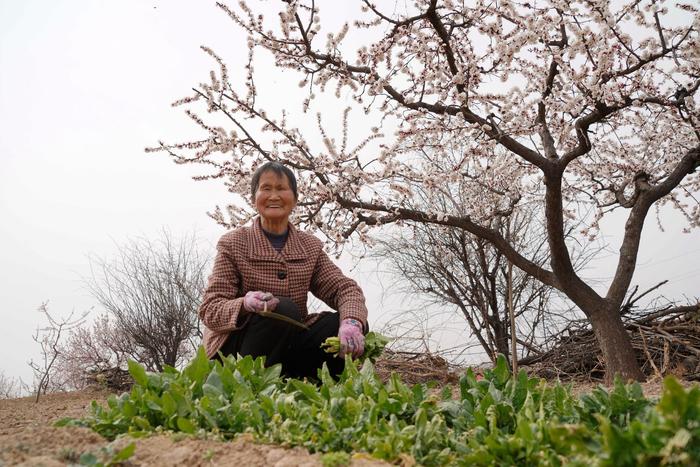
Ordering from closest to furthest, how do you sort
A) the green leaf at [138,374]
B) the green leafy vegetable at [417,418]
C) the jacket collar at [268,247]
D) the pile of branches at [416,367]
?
the green leafy vegetable at [417,418] → the green leaf at [138,374] → the jacket collar at [268,247] → the pile of branches at [416,367]

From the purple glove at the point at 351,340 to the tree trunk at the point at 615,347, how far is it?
2.94m

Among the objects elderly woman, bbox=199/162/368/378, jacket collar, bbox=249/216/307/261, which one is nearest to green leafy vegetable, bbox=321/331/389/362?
elderly woman, bbox=199/162/368/378

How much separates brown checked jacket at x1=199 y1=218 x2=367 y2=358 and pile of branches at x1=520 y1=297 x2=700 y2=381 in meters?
3.14

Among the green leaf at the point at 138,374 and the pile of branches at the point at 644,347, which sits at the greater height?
the pile of branches at the point at 644,347

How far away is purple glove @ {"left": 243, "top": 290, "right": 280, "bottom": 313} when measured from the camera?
2807 millimetres

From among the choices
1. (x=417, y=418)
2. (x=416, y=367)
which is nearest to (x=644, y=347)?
(x=416, y=367)

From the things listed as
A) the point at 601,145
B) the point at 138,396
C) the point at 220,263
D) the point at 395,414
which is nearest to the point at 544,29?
the point at 601,145

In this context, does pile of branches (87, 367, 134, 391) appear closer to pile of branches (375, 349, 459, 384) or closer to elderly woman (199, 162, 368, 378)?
pile of branches (375, 349, 459, 384)

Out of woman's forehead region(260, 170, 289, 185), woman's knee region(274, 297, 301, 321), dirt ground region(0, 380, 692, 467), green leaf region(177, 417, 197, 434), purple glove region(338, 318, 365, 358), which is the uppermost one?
woman's forehead region(260, 170, 289, 185)

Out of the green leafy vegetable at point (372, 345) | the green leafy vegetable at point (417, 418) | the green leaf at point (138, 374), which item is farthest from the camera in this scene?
the green leafy vegetable at point (372, 345)

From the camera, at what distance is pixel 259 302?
281 centimetres

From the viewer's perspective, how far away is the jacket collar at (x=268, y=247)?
10.7 ft

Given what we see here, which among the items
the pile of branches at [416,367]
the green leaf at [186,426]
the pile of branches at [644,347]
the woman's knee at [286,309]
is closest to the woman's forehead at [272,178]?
the woman's knee at [286,309]

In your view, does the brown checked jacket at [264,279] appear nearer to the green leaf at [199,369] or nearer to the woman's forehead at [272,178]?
the woman's forehead at [272,178]
